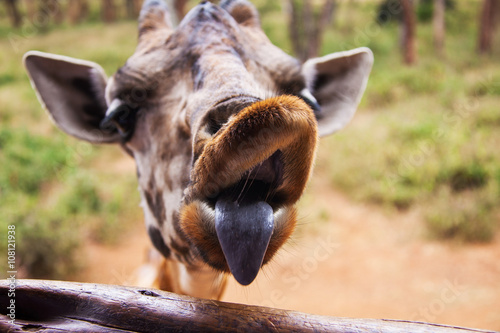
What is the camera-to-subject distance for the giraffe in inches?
54.2

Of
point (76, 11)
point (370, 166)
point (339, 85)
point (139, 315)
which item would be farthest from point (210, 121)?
point (76, 11)

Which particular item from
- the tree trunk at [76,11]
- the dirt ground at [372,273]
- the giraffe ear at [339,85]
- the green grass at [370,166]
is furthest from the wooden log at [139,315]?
the tree trunk at [76,11]

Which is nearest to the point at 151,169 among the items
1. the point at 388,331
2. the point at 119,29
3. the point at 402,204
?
the point at 388,331

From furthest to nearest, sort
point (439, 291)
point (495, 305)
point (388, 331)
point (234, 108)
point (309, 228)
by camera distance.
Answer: point (309, 228) → point (439, 291) → point (495, 305) → point (234, 108) → point (388, 331)

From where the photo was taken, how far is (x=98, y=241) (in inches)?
290

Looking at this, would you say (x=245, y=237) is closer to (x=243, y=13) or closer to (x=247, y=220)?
(x=247, y=220)

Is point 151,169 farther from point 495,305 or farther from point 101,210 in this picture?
point 101,210

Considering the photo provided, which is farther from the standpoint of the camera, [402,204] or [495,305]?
[402,204]

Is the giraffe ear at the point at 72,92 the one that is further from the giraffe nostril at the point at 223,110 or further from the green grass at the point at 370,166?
the green grass at the point at 370,166

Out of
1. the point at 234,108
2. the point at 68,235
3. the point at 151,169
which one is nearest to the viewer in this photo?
the point at 234,108

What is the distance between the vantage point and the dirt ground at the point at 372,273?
553 centimetres

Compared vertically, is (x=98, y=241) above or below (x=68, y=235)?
below

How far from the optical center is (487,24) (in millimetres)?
17875

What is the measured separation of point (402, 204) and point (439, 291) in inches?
98.4
